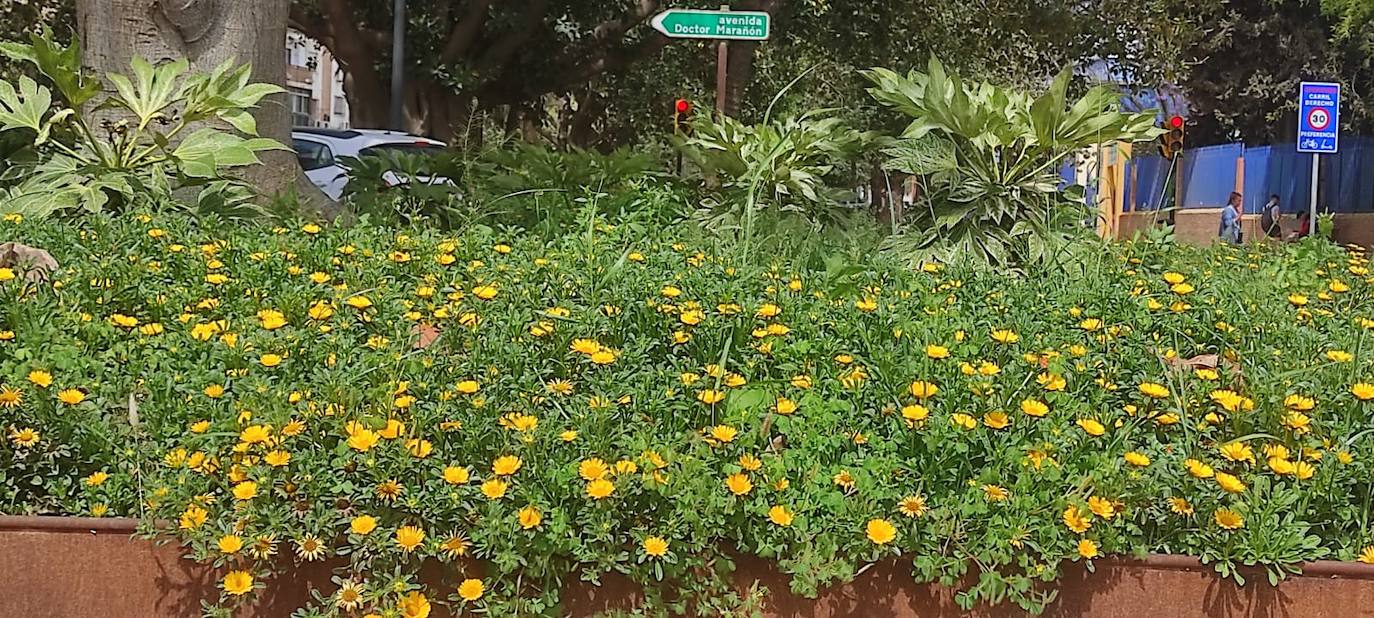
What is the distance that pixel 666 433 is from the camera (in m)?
2.34

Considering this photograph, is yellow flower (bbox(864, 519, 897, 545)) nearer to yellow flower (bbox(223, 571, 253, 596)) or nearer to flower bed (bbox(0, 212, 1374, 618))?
flower bed (bbox(0, 212, 1374, 618))

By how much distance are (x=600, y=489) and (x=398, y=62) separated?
13621 mm

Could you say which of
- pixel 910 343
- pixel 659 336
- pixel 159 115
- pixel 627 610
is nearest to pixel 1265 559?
pixel 910 343

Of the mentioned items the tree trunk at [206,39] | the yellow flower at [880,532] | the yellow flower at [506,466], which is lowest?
the yellow flower at [880,532]

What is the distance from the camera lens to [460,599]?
6.75 ft

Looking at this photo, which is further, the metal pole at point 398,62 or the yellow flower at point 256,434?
the metal pole at point 398,62

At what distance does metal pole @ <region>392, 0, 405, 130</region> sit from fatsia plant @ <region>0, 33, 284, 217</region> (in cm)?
998

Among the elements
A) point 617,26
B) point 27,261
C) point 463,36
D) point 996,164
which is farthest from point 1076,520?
point 463,36

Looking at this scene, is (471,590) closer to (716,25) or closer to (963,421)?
(963,421)

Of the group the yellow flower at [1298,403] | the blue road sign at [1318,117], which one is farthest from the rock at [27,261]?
the blue road sign at [1318,117]

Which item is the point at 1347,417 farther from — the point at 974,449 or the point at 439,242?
the point at 439,242

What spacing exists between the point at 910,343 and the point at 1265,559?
83cm

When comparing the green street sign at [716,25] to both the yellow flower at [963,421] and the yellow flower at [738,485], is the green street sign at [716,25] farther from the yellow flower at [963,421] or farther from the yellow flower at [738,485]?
the yellow flower at [738,485]

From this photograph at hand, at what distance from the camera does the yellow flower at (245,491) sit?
2053 mm
